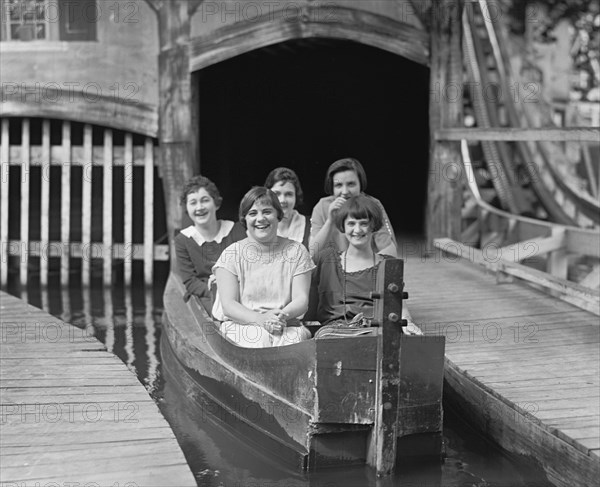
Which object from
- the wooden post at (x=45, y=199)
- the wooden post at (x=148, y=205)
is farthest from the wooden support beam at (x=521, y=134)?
the wooden post at (x=45, y=199)

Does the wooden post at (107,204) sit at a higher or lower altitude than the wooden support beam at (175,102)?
lower

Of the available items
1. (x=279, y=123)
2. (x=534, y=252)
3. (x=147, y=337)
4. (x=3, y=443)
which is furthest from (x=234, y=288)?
(x=279, y=123)

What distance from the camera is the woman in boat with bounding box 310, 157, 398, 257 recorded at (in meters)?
5.54

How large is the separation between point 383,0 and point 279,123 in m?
5.15

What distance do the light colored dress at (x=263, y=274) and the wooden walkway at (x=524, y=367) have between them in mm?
1015

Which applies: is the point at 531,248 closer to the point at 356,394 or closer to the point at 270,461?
the point at 270,461

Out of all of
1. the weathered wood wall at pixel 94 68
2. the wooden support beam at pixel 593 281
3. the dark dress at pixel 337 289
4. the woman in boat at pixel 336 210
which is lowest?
the wooden support beam at pixel 593 281

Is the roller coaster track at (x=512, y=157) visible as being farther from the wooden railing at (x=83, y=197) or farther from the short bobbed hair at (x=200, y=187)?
the short bobbed hair at (x=200, y=187)

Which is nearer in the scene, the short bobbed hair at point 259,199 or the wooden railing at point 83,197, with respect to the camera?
the short bobbed hair at point 259,199

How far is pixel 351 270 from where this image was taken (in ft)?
16.9

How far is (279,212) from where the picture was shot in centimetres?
506

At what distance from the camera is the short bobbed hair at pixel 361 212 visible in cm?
493

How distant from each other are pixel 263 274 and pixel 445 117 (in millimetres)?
4835

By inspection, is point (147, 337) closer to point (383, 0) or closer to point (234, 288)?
point (234, 288)
